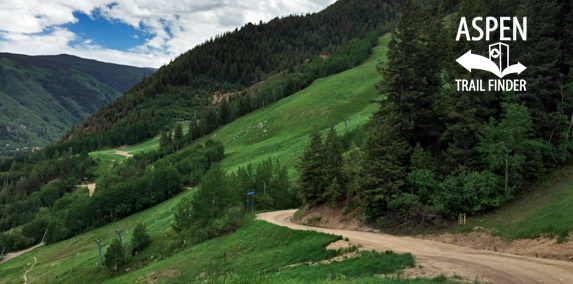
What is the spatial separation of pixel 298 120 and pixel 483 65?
296 feet

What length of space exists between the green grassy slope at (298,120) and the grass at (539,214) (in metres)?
61.2

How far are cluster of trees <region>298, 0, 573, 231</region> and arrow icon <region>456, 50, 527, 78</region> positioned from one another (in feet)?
2.28

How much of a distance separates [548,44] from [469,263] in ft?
89.9

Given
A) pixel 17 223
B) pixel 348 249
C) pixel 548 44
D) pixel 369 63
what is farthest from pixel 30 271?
Result: pixel 369 63

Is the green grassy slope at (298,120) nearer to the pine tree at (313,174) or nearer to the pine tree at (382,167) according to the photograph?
the pine tree at (313,174)

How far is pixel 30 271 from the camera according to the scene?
82.8 meters

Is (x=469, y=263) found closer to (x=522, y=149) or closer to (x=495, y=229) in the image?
(x=495, y=229)

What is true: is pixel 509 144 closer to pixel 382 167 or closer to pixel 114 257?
pixel 382 167

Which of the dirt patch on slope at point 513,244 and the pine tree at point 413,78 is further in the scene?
the pine tree at point 413,78

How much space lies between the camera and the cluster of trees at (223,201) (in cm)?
4603

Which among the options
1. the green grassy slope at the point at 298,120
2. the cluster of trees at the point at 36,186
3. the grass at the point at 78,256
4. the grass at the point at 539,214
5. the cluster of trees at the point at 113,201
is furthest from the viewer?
the cluster of trees at the point at 36,186

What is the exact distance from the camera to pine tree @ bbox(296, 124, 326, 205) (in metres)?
45.4

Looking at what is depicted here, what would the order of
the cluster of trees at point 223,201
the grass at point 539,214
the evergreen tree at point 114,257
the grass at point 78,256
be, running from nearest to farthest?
the grass at point 539,214
the cluster of trees at point 223,201
the evergreen tree at point 114,257
the grass at point 78,256

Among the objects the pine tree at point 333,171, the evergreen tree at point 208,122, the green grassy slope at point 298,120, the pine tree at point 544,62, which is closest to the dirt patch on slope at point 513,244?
the pine tree at point 333,171
